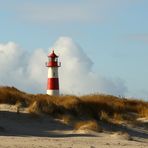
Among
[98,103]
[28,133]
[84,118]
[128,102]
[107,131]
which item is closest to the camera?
[28,133]

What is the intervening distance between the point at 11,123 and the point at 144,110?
10329 millimetres

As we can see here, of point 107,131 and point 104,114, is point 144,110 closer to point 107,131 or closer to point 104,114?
point 104,114

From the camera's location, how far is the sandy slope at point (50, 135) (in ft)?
62.6

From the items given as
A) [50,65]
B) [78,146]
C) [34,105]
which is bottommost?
[78,146]

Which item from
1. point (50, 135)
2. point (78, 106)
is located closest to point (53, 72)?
point (78, 106)

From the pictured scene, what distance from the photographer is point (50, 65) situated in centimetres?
4088

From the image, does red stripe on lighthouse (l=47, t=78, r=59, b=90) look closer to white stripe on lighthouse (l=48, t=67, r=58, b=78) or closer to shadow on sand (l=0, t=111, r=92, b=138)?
white stripe on lighthouse (l=48, t=67, r=58, b=78)

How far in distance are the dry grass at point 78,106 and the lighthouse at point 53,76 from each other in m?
6.20

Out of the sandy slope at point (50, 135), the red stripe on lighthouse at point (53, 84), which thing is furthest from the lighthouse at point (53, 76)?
the sandy slope at point (50, 135)

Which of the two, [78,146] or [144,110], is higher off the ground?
[144,110]

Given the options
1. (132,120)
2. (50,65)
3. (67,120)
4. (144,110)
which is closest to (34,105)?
(67,120)

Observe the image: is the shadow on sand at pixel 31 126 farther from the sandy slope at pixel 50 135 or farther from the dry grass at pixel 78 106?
the dry grass at pixel 78 106

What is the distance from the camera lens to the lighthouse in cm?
3925

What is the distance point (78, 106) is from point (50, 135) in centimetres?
660
